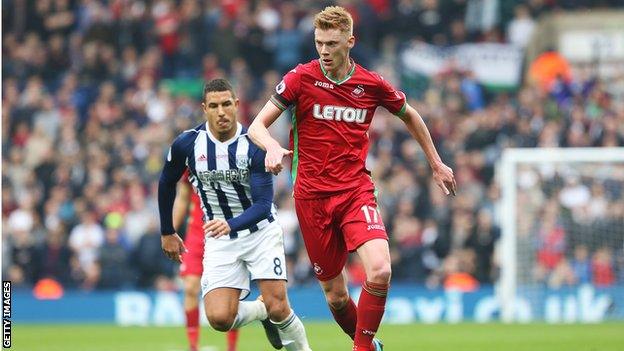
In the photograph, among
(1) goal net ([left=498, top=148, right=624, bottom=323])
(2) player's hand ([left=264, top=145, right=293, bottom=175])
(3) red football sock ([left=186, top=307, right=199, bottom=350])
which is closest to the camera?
(2) player's hand ([left=264, top=145, right=293, bottom=175])

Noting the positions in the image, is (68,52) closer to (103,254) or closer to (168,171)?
(103,254)

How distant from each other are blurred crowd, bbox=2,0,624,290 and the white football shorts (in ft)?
32.4

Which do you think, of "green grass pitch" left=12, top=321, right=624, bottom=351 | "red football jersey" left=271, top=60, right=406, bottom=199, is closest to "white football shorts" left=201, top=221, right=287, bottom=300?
"red football jersey" left=271, top=60, right=406, bottom=199

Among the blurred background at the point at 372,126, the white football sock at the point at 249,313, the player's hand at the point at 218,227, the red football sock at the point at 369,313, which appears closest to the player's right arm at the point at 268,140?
the player's hand at the point at 218,227

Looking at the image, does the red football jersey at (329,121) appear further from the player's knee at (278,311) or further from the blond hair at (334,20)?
the player's knee at (278,311)

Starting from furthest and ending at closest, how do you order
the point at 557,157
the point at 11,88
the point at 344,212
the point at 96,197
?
the point at 11,88
the point at 96,197
the point at 557,157
the point at 344,212

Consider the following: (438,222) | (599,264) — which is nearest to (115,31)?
(438,222)

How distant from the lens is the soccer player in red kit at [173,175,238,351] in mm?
12258

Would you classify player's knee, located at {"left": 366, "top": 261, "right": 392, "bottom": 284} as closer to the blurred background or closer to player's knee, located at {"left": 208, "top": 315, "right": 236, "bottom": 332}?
player's knee, located at {"left": 208, "top": 315, "right": 236, "bottom": 332}

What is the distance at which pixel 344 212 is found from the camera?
9.34m

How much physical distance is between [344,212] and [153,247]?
10.8 meters

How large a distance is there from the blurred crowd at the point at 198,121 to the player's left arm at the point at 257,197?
10.1 m

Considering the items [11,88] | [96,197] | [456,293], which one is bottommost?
[456,293]

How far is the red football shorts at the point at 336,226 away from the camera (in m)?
9.21
